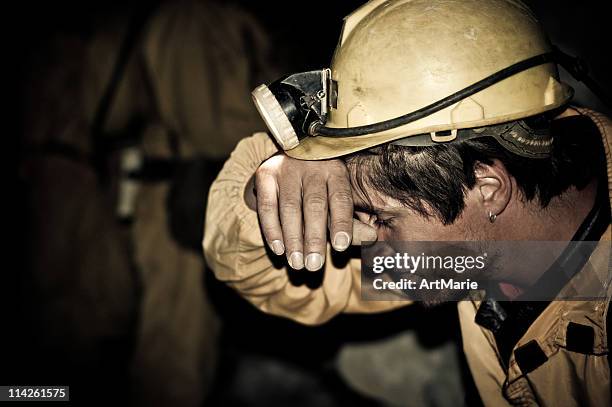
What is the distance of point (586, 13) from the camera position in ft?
8.42

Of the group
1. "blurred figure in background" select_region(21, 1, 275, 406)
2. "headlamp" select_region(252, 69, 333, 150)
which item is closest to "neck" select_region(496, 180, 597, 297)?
"headlamp" select_region(252, 69, 333, 150)

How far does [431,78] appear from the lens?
122 centimetres

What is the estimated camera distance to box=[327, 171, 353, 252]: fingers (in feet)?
4.05

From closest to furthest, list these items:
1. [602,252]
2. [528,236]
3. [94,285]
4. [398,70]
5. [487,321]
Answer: [398,70] < [602,252] < [528,236] < [487,321] < [94,285]

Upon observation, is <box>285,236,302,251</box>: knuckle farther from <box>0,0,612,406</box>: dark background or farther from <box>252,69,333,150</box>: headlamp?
<box>0,0,612,406</box>: dark background

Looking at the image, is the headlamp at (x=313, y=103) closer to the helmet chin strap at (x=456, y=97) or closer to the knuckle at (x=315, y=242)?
the helmet chin strap at (x=456, y=97)

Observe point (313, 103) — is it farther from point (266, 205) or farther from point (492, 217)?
point (492, 217)

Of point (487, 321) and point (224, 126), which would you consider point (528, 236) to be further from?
point (224, 126)

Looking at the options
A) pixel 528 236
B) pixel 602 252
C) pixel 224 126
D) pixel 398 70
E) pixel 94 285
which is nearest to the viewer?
pixel 398 70

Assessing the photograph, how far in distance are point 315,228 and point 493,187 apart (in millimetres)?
585

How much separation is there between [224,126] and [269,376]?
6.00 feet

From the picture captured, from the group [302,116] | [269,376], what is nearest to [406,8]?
[302,116]

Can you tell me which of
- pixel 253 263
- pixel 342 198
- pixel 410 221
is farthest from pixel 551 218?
pixel 253 263

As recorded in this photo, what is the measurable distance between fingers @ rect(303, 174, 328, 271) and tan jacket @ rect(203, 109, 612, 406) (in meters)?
0.33
